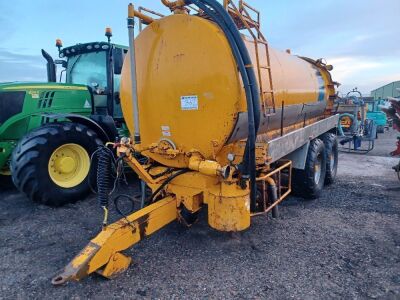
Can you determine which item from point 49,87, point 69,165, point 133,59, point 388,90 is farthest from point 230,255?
point 388,90

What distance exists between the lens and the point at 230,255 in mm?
3396

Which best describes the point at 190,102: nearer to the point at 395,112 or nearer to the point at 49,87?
the point at 49,87

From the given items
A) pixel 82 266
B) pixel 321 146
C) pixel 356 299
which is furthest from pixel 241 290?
pixel 321 146

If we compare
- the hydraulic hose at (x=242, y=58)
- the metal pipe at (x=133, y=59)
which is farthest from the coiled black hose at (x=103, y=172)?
the hydraulic hose at (x=242, y=58)

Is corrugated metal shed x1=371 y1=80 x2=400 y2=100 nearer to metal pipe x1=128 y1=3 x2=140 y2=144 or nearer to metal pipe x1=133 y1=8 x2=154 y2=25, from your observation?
metal pipe x1=133 y1=8 x2=154 y2=25

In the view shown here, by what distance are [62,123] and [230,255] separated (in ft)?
10.2

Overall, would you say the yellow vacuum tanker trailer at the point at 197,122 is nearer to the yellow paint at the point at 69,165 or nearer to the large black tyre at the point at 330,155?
the yellow paint at the point at 69,165

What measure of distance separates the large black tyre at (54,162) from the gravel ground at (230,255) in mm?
262

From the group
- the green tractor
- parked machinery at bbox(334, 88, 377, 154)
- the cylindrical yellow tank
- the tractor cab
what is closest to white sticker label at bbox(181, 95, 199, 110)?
the cylindrical yellow tank

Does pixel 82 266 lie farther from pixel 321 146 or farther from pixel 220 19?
pixel 321 146

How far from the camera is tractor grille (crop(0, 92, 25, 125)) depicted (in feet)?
16.2

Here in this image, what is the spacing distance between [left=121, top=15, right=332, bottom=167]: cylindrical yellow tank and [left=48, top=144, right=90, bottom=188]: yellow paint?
5.37ft

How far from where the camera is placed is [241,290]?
9.22 ft

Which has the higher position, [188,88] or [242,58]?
[242,58]
